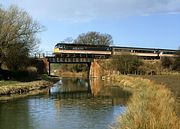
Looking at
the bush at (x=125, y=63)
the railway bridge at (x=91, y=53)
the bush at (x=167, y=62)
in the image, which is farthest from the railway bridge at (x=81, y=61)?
the bush at (x=167, y=62)

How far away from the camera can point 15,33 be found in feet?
180

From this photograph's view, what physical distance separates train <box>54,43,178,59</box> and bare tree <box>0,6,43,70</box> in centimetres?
3096

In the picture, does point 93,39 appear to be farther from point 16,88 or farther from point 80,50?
point 16,88

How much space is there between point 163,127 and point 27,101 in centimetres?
2478

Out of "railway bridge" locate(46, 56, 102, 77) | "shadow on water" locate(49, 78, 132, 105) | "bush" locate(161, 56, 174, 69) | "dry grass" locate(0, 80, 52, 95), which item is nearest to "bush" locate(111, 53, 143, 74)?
"railway bridge" locate(46, 56, 102, 77)

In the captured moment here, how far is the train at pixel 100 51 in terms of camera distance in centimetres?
9144

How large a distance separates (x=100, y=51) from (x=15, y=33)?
45188 mm

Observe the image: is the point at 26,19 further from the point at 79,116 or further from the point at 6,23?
the point at 79,116

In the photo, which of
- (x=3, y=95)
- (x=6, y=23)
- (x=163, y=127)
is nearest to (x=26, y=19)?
(x=6, y=23)

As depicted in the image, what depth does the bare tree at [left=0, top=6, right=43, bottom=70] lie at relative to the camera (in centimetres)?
5359

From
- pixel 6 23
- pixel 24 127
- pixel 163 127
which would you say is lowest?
pixel 24 127

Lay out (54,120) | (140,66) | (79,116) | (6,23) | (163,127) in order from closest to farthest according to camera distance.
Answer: (163,127) < (54,120) < (79,116) < (6,23) < (140,66)

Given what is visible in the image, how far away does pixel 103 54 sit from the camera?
9825 cm

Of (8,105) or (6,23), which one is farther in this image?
(6,23)
